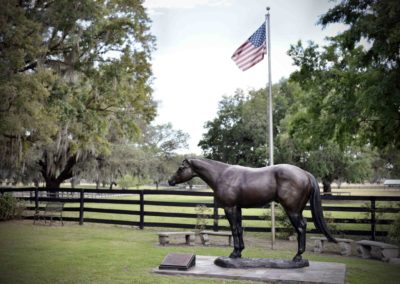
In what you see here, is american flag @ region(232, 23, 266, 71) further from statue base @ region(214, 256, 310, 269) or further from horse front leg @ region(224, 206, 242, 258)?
statue base @ region(214, 256, 310, 269)

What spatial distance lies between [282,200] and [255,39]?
4.37 meters

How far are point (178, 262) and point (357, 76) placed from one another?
23.4ft

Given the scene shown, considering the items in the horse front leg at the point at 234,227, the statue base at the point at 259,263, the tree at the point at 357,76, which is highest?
the tree at the point at 357,76

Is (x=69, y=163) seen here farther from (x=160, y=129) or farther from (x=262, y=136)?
(x=160, y=129)

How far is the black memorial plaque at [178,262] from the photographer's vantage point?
21.5 ft

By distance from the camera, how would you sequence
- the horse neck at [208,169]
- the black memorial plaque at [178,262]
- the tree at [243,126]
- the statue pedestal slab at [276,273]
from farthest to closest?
the tree at [243,126] < the horse neck at [208,169] < the black memorial plaque at [178,262] < the statue pedestal slab at [276,273]

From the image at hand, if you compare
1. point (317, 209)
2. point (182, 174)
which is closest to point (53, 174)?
point (182, 174)

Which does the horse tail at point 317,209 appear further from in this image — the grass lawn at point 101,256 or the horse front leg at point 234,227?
the horse front leg at point 234,227

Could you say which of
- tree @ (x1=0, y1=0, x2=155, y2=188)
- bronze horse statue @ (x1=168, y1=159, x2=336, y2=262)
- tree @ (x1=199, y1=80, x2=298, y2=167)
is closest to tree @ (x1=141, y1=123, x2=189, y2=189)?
tree @ (x1=199, y1=80, x2=298, y2=167)

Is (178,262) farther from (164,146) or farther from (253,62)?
(164,146)

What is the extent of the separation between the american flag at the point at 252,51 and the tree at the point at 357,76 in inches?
57.1

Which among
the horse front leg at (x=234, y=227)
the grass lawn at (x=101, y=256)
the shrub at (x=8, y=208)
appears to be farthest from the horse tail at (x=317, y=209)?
the shrub at (x=8, y=208)

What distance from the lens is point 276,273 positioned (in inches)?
250

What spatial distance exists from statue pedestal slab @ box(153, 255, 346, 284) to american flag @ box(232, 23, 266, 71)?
15.5ft
